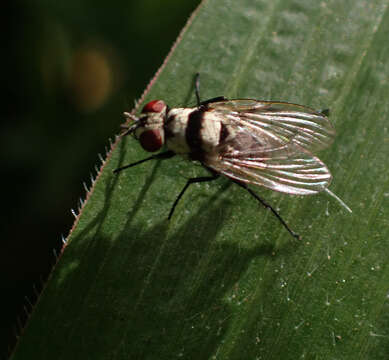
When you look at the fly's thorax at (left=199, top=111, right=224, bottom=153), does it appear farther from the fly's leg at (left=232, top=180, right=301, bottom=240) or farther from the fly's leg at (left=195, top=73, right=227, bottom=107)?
the fly's leg at (left=232, top=180, right=301, bottom=240)

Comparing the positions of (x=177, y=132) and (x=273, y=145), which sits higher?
(x=177, y=132)

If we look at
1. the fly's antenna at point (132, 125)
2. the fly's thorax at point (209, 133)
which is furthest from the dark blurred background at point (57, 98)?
the fly's thorax at point (209, 133)

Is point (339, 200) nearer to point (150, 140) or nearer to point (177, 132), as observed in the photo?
point (177, 132)

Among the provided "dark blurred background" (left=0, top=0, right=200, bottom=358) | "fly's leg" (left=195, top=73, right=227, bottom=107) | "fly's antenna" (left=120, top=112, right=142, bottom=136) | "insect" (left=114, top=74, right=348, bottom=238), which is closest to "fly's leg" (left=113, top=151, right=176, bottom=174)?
"insect" (left=114, top=74, right=348, bottom=238)

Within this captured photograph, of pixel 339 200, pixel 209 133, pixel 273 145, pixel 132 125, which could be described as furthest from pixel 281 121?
pixel 132 125

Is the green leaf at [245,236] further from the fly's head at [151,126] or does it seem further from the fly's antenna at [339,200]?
the fly's head at [151,126]

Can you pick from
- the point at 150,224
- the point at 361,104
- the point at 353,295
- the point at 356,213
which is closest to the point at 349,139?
the point at 361,104

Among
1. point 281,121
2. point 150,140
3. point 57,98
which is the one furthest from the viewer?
point 57,98

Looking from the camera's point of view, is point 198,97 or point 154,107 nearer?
point 154,107
